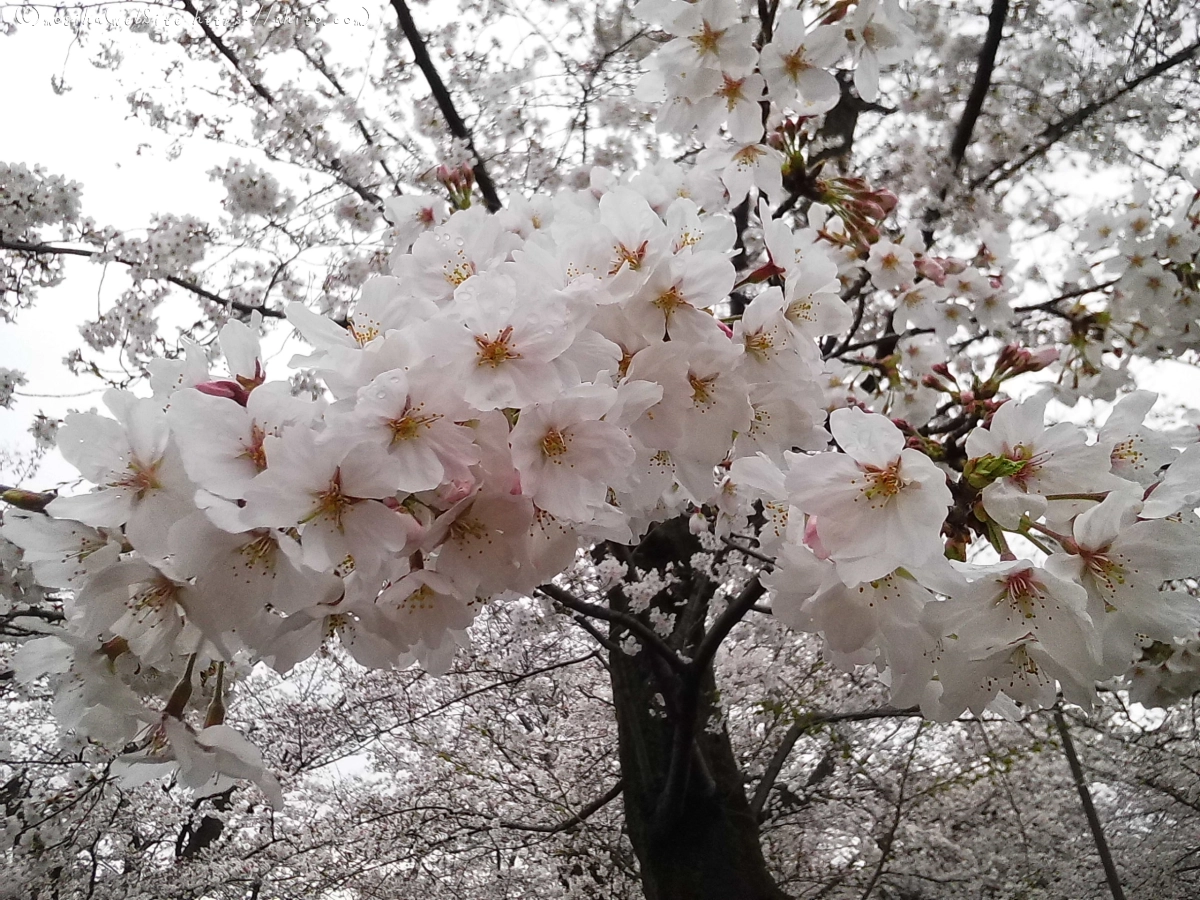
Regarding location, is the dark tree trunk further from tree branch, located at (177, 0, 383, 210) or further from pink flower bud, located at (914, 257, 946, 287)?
tree branch, located at (177, 0, 383, 210)

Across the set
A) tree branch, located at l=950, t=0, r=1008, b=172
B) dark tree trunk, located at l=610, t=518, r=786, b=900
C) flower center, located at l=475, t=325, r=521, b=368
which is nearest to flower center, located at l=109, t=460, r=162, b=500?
flower center, located at l=475, t=325, r=521, b=368

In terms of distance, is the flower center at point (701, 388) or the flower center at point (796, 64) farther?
the flower center at point (796, 64)

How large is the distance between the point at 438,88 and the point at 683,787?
299 cm

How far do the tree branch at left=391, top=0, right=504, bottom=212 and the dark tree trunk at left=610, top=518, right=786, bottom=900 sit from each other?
79.0 inches

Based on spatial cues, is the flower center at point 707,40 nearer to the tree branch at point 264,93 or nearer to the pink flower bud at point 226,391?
the pink flower bud at point 226,391

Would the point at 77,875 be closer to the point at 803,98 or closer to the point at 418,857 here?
the point at 418,857

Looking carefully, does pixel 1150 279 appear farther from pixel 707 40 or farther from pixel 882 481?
pixel 882 481

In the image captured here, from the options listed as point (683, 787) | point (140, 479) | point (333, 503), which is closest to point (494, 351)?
point (333, 503)

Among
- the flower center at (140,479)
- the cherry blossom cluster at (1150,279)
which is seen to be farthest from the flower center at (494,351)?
the cherry blossom cluster at (1150,279)

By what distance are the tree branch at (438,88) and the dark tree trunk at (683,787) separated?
2.01 m

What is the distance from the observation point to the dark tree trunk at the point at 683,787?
269 cm

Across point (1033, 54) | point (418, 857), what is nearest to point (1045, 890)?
point (418, 857)

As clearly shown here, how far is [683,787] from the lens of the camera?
8.93ft

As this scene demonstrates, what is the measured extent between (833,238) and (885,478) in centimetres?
158
